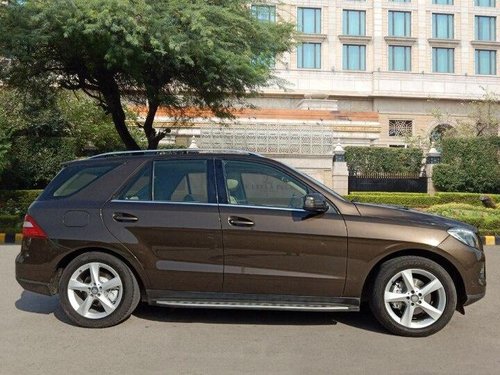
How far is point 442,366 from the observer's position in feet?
12.6

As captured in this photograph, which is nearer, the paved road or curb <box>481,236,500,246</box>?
the paved road

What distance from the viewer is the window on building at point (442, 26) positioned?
43.9m

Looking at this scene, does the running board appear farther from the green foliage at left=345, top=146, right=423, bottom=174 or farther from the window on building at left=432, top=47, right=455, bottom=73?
the window on building at left=432, top=47, right=455, bottom=73

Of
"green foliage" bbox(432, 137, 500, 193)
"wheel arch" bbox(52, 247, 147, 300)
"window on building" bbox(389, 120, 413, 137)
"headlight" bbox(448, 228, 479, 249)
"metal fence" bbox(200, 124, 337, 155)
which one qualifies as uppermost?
"window on building" bbox(389, 120, 413, 137)

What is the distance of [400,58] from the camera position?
4347 cm

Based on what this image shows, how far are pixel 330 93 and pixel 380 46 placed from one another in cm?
621

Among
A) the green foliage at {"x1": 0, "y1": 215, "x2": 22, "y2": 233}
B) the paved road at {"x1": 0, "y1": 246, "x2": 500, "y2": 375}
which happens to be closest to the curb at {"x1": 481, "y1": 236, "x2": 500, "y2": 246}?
the paved road at {"x1": 0, "y1": 246, "x2": 500, "y2": 375}

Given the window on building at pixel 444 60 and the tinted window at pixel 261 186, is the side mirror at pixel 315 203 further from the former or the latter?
the window on building at pixel 444 60

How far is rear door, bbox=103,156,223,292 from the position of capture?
4.60 metres

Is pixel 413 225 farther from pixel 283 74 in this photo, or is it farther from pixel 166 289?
pixel 283 74

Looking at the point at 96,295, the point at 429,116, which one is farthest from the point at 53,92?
the point at 429,116

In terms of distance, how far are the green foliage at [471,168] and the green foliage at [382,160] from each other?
5.50ft

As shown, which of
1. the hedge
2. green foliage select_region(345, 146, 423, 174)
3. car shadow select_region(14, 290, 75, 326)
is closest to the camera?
car shadow select_region(14, 290, 75, 326)

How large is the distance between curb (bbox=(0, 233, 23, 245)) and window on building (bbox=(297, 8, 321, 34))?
35.6 metres
